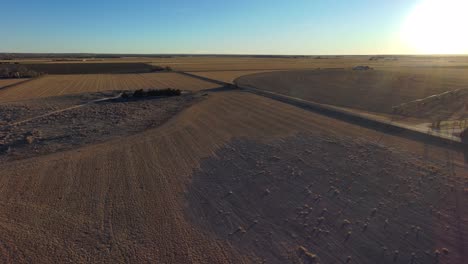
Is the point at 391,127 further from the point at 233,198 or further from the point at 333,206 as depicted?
the point at 233,198

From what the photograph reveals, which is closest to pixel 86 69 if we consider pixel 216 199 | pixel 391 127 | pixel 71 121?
pixel 71 121

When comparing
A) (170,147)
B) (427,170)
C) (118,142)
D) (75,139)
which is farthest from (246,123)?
(427,170)

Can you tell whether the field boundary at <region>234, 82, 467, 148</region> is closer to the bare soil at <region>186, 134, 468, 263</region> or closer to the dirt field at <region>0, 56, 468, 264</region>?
the dirt field at <region>0, 56, 468, 264</region>

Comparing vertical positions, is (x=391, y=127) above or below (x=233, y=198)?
below

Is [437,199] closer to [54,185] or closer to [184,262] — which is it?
[184,262]

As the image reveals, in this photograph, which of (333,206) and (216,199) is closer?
(333,206)

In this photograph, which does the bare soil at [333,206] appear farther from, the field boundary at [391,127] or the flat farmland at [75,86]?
the flat farmland at [75,86]

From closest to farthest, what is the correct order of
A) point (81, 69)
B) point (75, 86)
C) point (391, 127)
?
point (391, 127) → point (75, 86) → point (81, 69)

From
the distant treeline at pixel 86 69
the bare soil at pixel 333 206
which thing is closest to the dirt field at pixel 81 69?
the distant treeline at pixel 86 69
